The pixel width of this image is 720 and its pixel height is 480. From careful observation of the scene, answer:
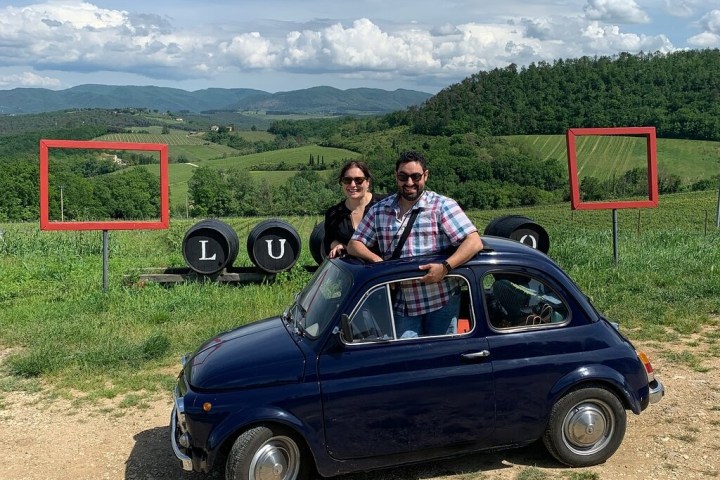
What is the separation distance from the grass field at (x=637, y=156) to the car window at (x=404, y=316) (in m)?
62.3

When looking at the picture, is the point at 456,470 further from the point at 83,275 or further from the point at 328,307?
the point at 83,275

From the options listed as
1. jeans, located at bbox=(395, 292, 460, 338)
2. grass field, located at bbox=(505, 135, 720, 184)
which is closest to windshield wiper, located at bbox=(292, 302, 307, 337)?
jeans, located at bbox=(395, 292, 460, 338)

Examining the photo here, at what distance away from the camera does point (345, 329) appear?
12.9 ft

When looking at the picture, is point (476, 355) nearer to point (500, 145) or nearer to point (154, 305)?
point (154, 305)

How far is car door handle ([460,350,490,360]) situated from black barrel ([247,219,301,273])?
637cm

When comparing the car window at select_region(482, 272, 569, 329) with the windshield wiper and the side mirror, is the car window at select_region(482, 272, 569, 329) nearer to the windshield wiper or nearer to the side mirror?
the side mirror

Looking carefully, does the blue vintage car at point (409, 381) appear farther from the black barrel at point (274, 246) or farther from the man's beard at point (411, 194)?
the black barrel at point (274, 246)

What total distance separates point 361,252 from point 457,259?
28.1 inches

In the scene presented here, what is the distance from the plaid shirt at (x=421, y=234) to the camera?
4199 mm

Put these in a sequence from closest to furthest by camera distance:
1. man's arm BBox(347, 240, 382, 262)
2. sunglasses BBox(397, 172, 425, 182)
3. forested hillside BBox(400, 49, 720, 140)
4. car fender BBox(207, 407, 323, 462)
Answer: car fender BBox(207, 407, 323, 462)
man's arm BBox(347, 240, 382, 262)
sunglasses BBox(397, 172, 425, 182)
forested hillside BBox(400, 49, 720, 140)

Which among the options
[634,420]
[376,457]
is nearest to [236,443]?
[376,457]

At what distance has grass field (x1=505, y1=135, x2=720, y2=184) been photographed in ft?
218

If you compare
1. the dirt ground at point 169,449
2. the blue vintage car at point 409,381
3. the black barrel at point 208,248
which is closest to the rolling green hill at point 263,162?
the black barrel at point 208,248

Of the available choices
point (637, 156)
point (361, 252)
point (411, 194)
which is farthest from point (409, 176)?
point (637, 156)
